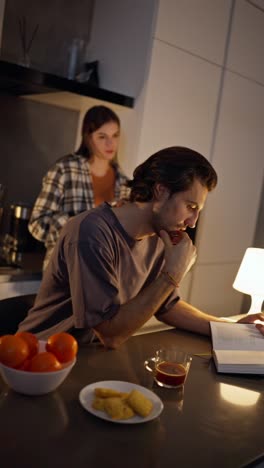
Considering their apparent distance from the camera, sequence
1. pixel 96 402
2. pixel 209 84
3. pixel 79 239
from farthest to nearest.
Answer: pixel 209 84 → pixel 79 239 → pixel 96 402

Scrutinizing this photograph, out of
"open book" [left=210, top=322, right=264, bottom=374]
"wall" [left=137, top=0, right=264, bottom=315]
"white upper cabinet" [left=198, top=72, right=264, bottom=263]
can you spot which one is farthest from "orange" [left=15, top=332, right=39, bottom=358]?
"white upper cabinet" [left=198, top=72, right=264, bottom=263]

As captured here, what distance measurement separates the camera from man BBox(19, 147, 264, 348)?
1.46m

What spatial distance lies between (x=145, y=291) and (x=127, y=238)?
0.20m

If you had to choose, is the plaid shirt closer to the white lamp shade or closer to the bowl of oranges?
the white lamp shade

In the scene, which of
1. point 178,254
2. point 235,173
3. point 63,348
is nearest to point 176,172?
point 178,254

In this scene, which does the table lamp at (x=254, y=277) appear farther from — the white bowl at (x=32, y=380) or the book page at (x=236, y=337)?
the white bowl at (x=32, y=380)

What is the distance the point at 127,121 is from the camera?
2.93 m

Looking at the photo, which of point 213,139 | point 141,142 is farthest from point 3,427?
point 213,139

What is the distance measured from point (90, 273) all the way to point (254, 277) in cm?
109

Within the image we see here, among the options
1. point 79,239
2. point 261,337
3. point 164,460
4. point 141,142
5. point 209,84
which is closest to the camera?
point 164,460

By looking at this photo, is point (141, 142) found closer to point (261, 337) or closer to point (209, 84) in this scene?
point (209, 84)

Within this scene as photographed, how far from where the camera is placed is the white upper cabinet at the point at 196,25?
9.39ft

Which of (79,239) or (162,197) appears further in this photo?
(162,197)

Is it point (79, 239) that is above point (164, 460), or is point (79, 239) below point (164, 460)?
above
